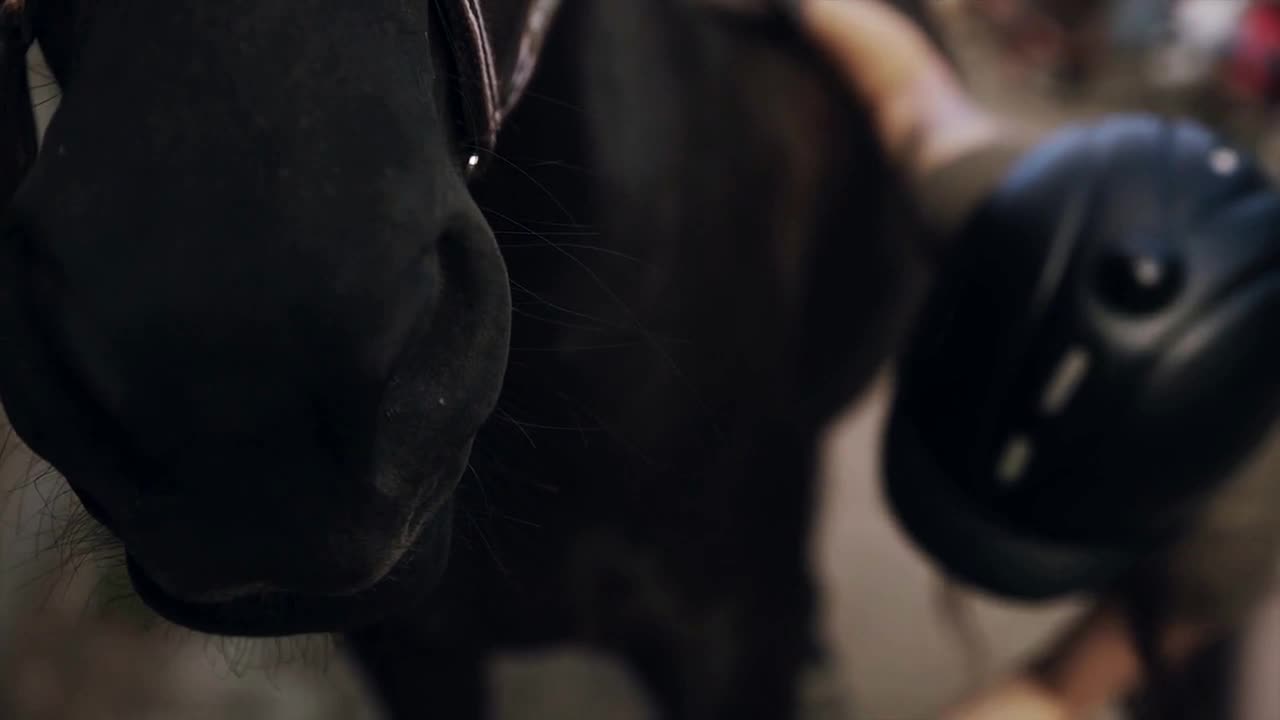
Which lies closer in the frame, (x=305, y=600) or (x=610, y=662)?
(x=305, y=600)

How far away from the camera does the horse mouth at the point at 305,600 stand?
0.30 meters

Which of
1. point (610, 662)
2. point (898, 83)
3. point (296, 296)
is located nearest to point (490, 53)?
point (296, 296)

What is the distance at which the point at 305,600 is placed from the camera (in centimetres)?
31

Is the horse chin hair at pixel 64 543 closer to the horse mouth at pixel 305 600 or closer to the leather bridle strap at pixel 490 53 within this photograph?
the horse mouth at pixel 305 600

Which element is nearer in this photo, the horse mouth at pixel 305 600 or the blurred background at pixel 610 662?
the horse mouth at pixel 305 600

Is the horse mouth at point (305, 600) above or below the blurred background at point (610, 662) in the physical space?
above

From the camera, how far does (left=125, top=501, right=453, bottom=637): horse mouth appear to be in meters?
0.30

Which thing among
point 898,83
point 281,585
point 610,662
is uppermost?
point 281,585

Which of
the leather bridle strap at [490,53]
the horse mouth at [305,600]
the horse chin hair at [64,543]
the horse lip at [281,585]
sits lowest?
the horse chin hair at [64,543]

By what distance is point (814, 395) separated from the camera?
0.98 metres

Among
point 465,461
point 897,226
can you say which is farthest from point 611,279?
point 897,226

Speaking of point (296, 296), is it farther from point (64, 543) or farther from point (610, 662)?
point (610, 662)

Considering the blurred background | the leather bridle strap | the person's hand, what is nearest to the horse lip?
the leather bridle strap

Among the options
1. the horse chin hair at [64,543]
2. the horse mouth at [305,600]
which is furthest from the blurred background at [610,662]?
the horse mouth at [305,600]
